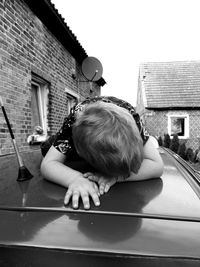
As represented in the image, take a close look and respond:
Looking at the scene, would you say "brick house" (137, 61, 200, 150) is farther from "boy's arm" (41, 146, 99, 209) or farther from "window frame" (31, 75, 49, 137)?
Answer: "boy's arm" (41, 146, 99, 209)

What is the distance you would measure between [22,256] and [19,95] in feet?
14.0

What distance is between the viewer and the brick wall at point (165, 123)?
1697 cm

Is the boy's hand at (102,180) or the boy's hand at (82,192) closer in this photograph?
the boy's hand at (82,192)

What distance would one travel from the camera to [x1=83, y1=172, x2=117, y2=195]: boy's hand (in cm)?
108

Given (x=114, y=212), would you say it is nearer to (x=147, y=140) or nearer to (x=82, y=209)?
(x=82, y=209)

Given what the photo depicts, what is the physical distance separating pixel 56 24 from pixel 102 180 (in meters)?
6.04

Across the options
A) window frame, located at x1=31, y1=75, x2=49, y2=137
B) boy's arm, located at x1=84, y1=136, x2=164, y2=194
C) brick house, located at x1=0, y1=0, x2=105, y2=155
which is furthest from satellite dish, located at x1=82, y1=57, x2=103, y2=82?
boy's arm, located at x1=84, y1=136, x2=164, y2=194

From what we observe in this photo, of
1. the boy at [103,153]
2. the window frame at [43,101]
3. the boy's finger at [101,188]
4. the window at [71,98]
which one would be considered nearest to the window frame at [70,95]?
the window at [71,98]

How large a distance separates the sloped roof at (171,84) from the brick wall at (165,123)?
1.44 feet

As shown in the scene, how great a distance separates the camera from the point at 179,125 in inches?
687

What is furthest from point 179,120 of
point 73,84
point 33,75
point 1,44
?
point 1,44

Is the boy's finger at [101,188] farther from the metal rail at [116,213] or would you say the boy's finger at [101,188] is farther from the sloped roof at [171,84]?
the sloped roof at [171,84]

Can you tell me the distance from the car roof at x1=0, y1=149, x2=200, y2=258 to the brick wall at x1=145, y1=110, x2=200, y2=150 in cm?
1617

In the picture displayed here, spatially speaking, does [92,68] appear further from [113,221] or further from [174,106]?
[174,106]
